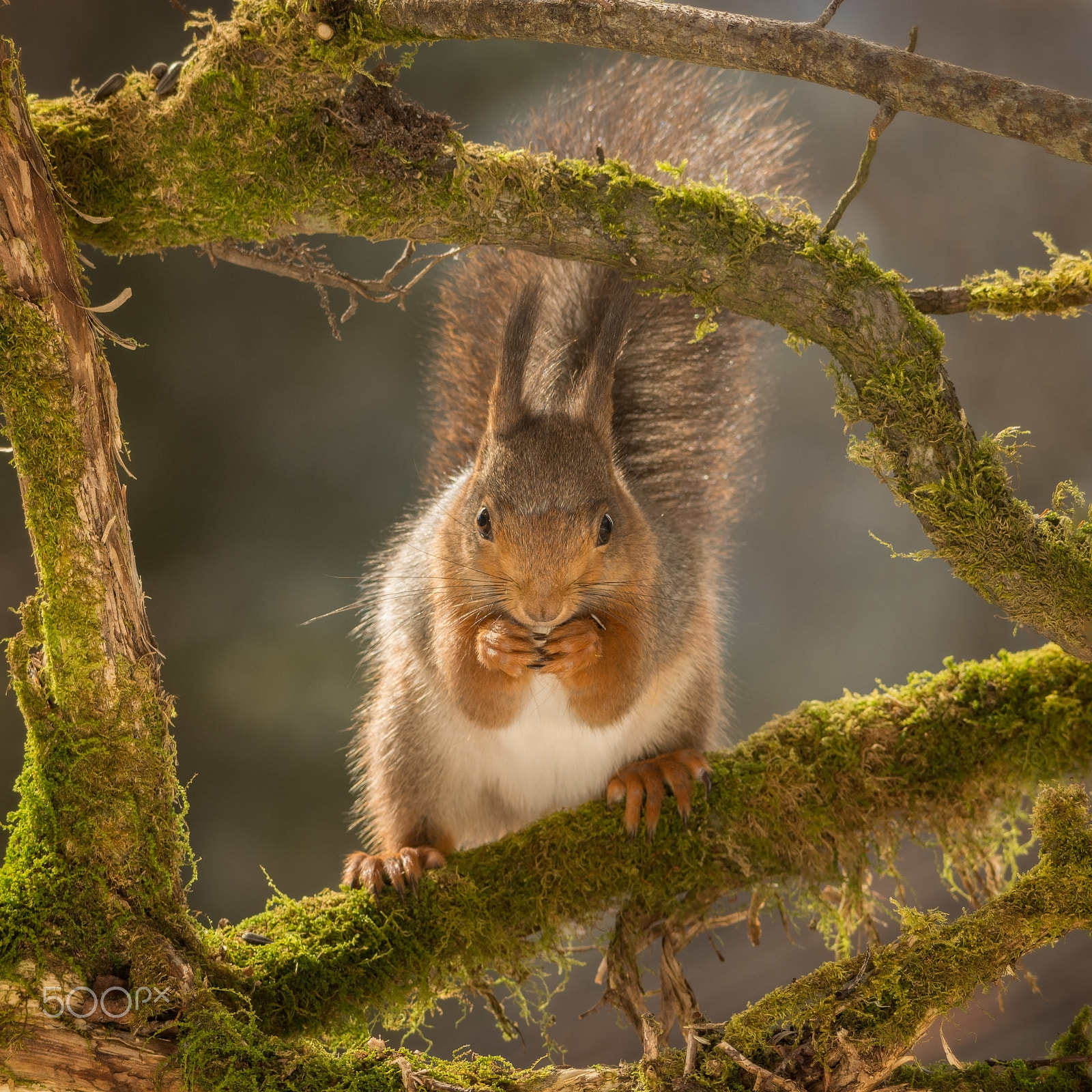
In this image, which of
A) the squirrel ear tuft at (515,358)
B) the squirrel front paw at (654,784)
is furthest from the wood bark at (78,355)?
the squirrel front paw at (654,784)

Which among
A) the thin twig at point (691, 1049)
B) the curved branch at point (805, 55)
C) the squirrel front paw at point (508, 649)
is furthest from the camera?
the squirrel front paw at point (508, 649)

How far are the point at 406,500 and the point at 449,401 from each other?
2160 mm

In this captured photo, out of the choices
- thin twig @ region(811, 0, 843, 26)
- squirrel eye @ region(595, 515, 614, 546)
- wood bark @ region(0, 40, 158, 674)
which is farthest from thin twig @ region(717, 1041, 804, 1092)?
thin twig @ region(811, 0, 843, 26)

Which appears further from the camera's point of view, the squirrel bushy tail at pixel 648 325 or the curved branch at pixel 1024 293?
the squirrel bushy tail at pixel 648 325

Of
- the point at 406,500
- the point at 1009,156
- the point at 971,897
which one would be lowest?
the point at 971,897

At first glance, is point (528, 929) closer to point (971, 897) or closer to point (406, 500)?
point (971, 897)

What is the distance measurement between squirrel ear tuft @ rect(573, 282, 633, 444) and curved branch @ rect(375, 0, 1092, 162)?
0.69 meters

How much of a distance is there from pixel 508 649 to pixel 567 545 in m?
0.32

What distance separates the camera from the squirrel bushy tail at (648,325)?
107 inches

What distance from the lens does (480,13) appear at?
1.85 metres

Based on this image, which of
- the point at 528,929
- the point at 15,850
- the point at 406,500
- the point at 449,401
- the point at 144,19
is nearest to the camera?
the point at 15,850

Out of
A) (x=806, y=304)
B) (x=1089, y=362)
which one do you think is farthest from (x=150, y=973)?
(x=1089, y=362)

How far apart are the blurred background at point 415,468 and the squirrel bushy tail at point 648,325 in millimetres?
1637
